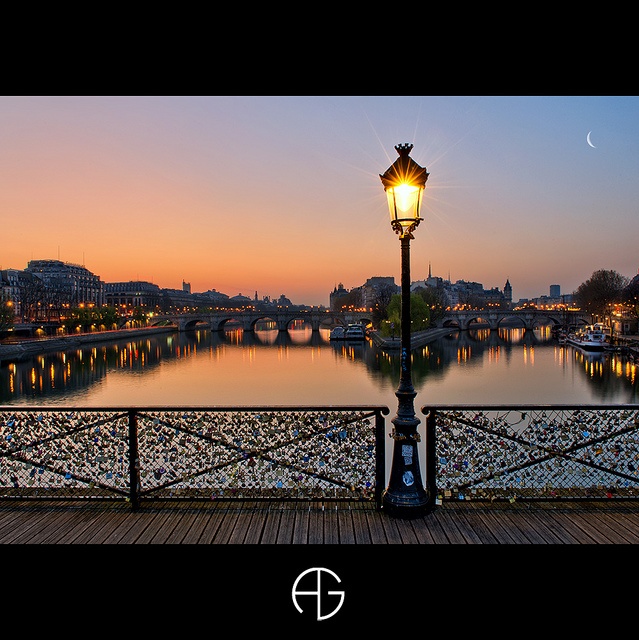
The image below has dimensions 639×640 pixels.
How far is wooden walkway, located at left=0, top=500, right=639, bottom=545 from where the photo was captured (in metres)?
4.31

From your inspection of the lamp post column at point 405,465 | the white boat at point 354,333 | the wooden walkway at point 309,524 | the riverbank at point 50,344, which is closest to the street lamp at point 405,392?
the lamp post column at point 405,465

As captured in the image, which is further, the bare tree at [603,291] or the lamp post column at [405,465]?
the bare tree at [603,291]

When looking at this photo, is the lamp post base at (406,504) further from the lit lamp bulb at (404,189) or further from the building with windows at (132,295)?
the building with windows at (132,295)

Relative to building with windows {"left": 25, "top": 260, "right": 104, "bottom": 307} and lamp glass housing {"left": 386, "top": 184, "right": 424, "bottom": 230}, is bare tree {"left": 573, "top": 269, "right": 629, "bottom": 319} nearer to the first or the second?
lamp glass housing {"left": 386, "top": 184, "right": 424, "bottom": 230}

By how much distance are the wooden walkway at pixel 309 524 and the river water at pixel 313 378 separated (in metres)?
15.2

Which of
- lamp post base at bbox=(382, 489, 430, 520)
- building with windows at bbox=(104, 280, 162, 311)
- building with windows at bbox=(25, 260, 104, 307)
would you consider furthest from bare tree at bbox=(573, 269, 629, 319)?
building with windows at bbox=(104, 280, 162, 311)

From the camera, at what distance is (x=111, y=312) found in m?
90.4

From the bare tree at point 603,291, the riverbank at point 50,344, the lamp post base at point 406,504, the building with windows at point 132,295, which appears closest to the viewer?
the lamp post base at point 406,504

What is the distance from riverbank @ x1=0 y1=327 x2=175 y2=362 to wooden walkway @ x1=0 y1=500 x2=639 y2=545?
1894 inches

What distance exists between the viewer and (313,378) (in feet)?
114

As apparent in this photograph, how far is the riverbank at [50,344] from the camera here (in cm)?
4604
